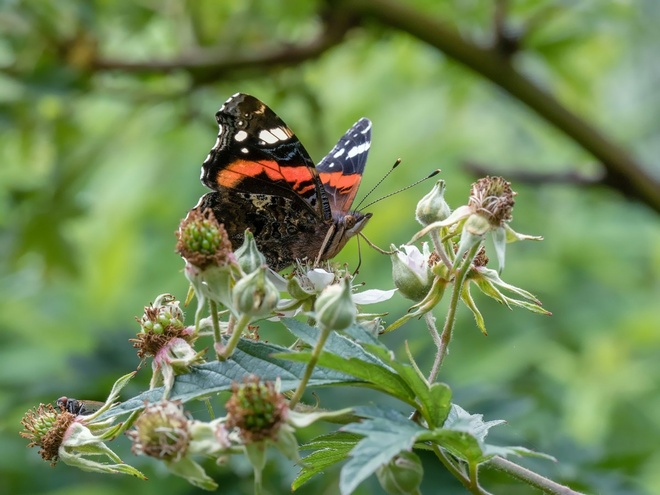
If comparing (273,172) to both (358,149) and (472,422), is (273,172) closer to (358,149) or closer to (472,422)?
(358,149)

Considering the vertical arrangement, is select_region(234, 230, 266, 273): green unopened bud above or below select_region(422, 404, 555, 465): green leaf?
above

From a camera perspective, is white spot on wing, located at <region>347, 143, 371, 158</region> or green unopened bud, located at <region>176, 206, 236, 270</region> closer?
green unopened bud, located at <region>176, 206, 236, 270</region>

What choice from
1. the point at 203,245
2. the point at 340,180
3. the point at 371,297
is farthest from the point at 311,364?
the point at 340,180

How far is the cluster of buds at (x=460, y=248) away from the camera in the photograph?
1.72 m

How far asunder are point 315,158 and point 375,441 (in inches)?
119

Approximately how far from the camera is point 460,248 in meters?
1.69

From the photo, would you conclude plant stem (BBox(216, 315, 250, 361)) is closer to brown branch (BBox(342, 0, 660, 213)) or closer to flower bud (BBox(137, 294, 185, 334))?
flower bud (BBox(137, 294, 185, 334))

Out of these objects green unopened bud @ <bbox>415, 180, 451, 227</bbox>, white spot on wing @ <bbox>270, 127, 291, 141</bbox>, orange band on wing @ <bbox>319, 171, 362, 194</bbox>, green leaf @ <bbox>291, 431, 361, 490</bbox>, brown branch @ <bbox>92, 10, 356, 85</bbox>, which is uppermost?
brown branch @ <bbox>92, 10, 356, 85</bbox>

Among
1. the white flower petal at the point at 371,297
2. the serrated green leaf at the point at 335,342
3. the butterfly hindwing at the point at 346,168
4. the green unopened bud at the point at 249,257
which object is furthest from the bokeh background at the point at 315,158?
the serrated green leaf at the point at 335,342

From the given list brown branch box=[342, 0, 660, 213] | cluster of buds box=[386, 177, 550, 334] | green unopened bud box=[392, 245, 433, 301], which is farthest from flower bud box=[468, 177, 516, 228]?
brown branch box=[342, 0, 660, 213]

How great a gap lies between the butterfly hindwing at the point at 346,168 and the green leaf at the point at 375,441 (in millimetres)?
1087

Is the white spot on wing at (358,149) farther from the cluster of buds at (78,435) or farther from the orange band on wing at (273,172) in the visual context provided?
the cluster of buds at (78,435)

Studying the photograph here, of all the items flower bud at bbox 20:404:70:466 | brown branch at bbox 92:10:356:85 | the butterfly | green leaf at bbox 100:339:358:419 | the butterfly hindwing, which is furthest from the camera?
brown branch at bbox 92:10:356:85

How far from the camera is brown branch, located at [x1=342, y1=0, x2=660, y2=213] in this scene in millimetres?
3262
